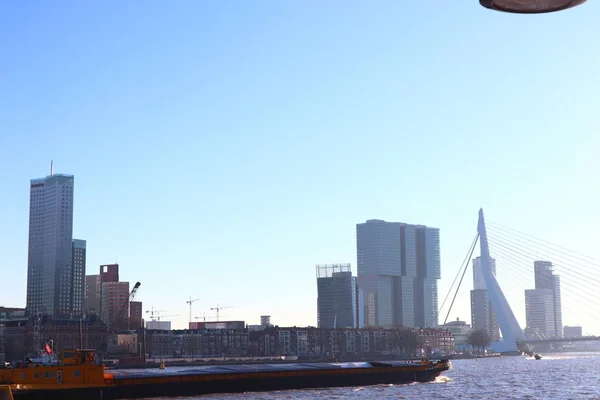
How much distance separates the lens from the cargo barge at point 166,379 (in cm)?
7375

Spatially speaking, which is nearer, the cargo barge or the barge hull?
the barge hull

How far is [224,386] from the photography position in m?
90.2

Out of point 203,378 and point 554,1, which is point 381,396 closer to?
point 203,378

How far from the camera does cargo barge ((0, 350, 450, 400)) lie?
7375 cm

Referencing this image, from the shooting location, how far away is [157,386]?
3344 inches

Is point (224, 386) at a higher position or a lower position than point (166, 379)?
lower

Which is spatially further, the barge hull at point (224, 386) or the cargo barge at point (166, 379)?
the cargo barge at point (166, 379)

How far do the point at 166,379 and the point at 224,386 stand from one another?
22.2ft

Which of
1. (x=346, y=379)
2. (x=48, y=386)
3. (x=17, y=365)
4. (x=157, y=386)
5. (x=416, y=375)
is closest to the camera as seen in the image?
(x=48, y=386)

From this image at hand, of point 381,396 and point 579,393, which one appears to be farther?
point 579,393

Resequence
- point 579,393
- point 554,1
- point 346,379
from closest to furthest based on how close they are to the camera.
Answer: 1. point 554,1
2. point 579,393
3. point 346,379

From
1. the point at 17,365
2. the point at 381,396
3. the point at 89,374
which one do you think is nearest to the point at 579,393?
the point at 381,396

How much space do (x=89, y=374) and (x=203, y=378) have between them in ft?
52.7

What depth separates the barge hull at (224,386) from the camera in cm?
7354
